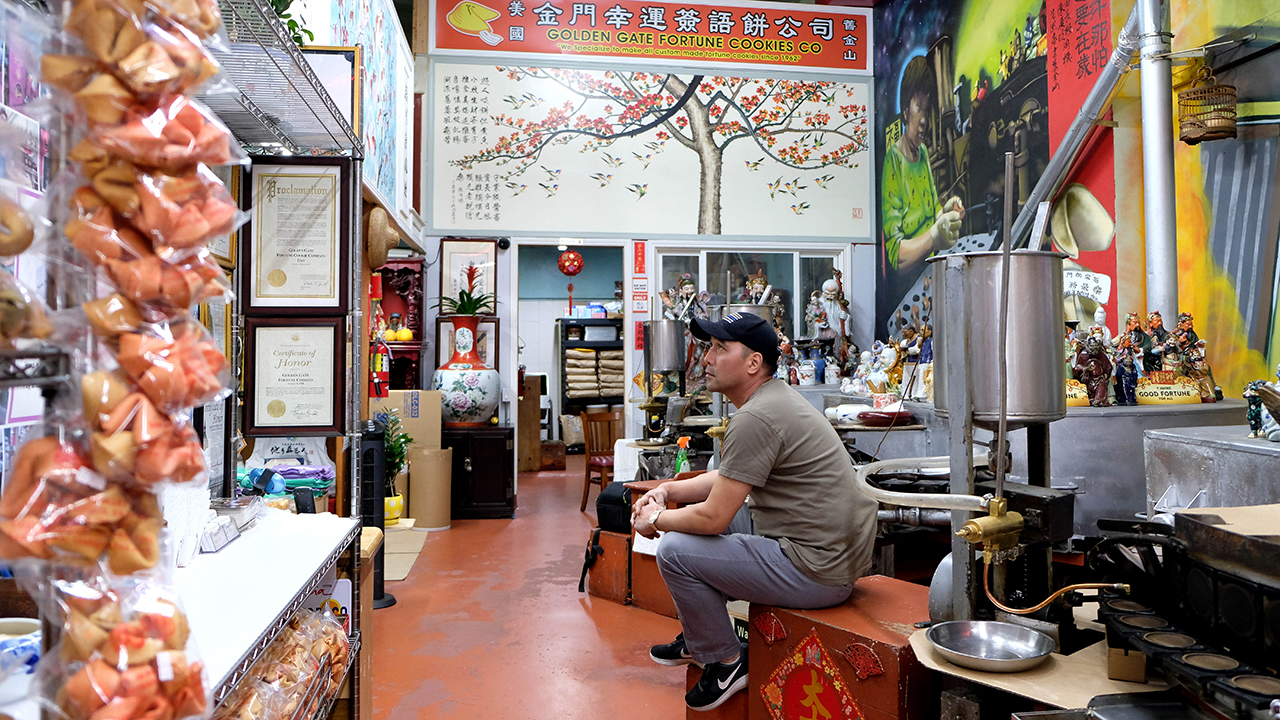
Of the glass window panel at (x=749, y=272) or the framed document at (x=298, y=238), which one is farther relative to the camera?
the glass window panel at (x=749, y=272)

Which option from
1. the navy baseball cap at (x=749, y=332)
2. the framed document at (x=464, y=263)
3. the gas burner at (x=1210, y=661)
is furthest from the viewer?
the framed document at (x=464, y=263)

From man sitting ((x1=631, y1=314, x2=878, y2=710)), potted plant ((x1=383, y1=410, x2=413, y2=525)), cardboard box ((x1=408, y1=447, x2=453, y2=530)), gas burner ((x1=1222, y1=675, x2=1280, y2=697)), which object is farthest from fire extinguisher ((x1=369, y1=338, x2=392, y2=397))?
gas burner ((x1=1222, y1=675, x2=1280, y2=697))

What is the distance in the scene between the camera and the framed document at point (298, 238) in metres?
2.40

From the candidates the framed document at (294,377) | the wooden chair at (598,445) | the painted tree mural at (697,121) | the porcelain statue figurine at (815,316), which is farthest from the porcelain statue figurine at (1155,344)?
the painted tree mural at (697,121)

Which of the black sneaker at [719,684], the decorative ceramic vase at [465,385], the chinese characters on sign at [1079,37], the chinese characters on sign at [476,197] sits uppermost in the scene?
the chinese characters on sign at [1079,37]

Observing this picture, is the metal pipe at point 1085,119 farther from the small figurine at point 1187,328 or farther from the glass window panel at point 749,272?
the glass window panel at point 749,272

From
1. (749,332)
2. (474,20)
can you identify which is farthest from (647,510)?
(474,20)

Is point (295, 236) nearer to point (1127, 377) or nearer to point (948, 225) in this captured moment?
point (1127, 377)

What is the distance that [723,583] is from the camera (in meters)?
2.45

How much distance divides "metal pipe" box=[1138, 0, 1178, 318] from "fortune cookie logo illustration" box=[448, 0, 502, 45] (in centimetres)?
551

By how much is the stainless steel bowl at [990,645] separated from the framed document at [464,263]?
628 cm

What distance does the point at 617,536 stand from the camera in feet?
14.1

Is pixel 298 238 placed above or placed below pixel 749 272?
below

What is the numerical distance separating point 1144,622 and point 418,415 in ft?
18.2
